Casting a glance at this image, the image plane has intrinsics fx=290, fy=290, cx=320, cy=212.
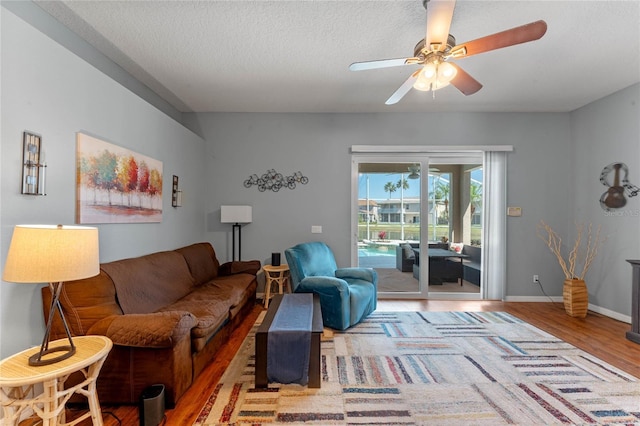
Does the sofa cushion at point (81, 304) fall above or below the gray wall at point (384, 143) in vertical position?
below

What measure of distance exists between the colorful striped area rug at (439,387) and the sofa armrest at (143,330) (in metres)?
0.53

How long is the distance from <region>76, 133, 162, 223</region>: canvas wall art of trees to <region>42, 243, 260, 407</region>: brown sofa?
0.43m

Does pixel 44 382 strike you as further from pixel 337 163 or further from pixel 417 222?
pixel 417 222

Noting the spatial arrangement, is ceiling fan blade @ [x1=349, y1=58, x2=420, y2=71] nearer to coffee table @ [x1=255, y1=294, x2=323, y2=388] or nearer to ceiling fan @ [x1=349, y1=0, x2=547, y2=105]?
ceiling fan @ [x1=349, y1=0, x2=547, y2=105]

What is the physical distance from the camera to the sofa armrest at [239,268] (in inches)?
153

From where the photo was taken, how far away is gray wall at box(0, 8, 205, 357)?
1641mm

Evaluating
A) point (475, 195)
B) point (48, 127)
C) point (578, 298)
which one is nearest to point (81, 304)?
point (48, 127)

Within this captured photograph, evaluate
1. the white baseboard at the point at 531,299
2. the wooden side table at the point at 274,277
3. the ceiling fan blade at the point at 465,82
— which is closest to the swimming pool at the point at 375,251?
the wooden side table at the point at 274,277

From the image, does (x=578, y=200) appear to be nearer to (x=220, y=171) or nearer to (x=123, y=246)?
(x=220, y=171)

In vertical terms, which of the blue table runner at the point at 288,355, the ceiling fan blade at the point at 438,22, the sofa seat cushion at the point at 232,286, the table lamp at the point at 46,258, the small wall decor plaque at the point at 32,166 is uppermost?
the ceiling fan blade at the point at 438,22

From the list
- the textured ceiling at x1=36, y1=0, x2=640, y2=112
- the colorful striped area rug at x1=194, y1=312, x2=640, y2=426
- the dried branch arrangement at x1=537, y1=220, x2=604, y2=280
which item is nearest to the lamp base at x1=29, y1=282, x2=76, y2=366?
the colorful striped area rug at x1=194, y1=312, x2=640, y2=426

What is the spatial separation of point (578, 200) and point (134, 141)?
18.4ft

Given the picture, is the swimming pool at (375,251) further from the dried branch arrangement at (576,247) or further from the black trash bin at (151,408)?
the black trash bin at (151,408)

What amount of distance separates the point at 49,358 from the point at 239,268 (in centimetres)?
246
